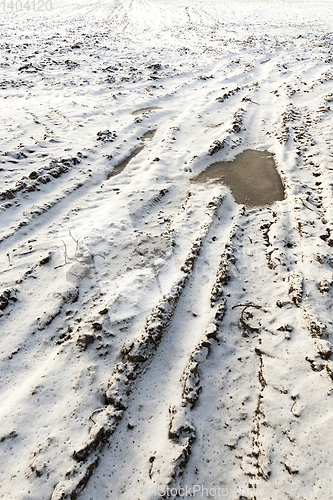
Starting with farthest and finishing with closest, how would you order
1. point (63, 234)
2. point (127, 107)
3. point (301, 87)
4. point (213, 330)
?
point (301, 87), point (127, 107), point (63, 234), point (213, 330)

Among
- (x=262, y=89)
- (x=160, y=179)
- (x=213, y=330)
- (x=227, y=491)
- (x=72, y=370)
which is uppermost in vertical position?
(x=262, y=89)

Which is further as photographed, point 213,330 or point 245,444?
point 213,330

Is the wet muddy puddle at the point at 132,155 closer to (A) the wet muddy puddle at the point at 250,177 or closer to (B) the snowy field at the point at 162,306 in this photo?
(B) the snowy field at the point at 162,306

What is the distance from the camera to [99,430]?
8.61ft

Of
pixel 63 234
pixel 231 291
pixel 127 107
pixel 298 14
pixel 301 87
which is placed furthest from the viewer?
pixel 298 14

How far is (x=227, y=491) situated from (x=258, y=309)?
1900 millimetres

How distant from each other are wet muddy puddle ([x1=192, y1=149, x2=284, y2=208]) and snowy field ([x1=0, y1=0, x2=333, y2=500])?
0.71 feet

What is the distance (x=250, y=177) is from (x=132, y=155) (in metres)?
2.90

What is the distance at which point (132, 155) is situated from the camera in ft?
22.6

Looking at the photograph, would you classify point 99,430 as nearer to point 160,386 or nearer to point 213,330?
point 160,386

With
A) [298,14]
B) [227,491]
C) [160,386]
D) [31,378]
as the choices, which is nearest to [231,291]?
[160,386]

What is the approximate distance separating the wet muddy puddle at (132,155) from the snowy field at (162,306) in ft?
0.19

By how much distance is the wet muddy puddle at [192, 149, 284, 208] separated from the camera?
542cm

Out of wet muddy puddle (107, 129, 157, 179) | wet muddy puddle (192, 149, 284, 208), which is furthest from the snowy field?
wet muddy puddle (192, 149, 284, 208)
